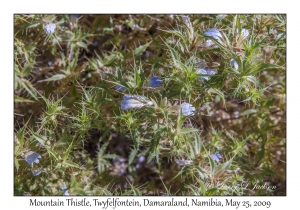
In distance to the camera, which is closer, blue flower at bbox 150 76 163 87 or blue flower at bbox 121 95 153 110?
blue flower at bbox 121 95 153 110

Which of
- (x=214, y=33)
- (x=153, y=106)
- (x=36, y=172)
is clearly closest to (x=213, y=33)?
(x=214, y=33)

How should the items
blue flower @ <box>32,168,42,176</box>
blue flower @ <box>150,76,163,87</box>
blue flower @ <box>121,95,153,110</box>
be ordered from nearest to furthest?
blue flower @ <box>121,95,153,110</box> < blue flower @ <box>150,76,163,87</box> < blue flower @ <box>32,168,42,176</box>

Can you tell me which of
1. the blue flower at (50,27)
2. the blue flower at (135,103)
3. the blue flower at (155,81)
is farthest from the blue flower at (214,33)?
the blue flower at (50,27)

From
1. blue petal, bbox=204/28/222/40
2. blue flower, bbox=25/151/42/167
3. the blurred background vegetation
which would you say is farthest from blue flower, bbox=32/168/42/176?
blue petal, bbox=204/28/222/40

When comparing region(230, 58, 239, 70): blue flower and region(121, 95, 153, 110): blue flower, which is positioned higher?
region(230, 58, 239, 70): blue flower

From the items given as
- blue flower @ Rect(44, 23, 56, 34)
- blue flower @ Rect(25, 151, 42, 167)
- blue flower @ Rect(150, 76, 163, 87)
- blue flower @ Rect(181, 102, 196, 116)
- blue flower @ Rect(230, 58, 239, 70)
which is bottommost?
blue flower @ Rect(25, 151, 42, 167)

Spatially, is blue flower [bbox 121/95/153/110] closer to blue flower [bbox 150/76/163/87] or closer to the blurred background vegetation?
the blurred background vegetation

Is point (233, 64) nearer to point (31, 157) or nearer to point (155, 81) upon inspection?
point (155, 81)
